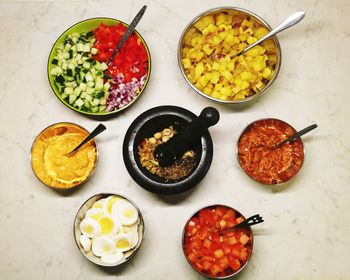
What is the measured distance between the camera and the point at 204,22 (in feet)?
6.54

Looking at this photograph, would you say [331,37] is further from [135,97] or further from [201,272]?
[201,272]

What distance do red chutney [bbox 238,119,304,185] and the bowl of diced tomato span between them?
0.68 ft

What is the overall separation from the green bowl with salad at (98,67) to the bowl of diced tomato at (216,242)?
57 centimetres

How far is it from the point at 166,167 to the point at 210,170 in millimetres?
198

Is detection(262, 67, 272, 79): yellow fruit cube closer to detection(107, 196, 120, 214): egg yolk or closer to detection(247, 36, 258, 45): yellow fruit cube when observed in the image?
detection(247, 36, 258, 45): yellow fruit cube

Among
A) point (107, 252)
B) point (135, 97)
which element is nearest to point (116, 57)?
point (135, 97)

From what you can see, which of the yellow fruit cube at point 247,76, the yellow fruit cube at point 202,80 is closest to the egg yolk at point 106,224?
the yellow fruit cube at point 202,80

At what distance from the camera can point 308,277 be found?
6.45ft

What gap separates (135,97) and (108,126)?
0.18 metres

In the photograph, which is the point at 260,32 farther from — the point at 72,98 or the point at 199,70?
the point at 72,98

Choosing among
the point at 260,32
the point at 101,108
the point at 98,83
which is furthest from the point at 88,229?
the point at 260,32

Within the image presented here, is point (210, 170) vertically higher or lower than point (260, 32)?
lower

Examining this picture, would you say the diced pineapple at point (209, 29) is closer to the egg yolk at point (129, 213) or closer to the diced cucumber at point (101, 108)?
the diced cucumber at point (101, 108)

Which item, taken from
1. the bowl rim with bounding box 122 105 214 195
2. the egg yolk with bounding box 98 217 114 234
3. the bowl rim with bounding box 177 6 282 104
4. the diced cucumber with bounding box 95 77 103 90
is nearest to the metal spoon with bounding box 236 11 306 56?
the bowl rim with bounding box 177 6 282 104
